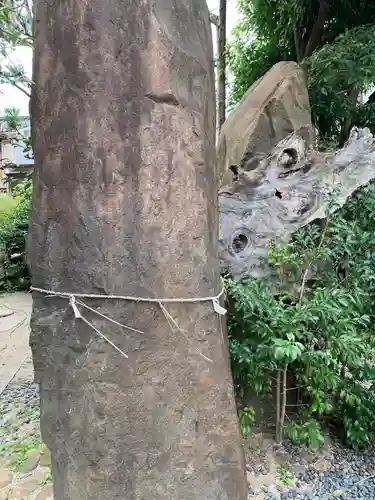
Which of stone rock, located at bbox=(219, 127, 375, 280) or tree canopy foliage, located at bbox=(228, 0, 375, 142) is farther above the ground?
tree canopy foliage, located at bbox=(228, 0, 375, 142)

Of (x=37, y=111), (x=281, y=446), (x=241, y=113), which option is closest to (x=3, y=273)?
(x=241, y=113)

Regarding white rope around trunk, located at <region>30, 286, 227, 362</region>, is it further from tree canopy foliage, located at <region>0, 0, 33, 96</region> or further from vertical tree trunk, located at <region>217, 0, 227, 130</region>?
vertical tree trunk, located at <region>217, 0, 227, 130</region>

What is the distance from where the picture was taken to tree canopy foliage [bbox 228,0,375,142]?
4266 millimetres

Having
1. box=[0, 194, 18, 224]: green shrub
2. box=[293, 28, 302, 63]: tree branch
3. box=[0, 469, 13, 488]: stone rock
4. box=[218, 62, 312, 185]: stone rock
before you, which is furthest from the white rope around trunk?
box=[0, 194, 18, 224]: green shrub

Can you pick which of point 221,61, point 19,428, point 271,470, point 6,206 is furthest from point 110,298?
point 6,206

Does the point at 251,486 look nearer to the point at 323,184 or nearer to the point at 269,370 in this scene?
the point at 269,370

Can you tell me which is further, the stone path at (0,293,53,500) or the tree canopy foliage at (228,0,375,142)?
the tree canopy foliage at (228,0,375,142)

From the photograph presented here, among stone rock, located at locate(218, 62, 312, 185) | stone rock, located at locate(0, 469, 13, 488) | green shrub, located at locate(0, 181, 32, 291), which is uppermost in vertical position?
stone rock, located at locate(218, 62, 312, 185)

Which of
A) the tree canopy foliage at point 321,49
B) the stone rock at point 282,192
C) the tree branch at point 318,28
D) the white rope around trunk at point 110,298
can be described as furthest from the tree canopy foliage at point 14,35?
the tree branch at point 318,28

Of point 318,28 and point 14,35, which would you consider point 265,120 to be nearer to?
point 14,35

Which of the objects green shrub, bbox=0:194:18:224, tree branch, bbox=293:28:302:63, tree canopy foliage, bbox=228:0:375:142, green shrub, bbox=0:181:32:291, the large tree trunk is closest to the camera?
the large tree trunk

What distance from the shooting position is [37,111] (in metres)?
1.61

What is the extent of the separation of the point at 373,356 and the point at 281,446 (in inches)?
27.6

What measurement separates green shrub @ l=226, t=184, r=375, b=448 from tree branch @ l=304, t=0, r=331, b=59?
11.0ft
